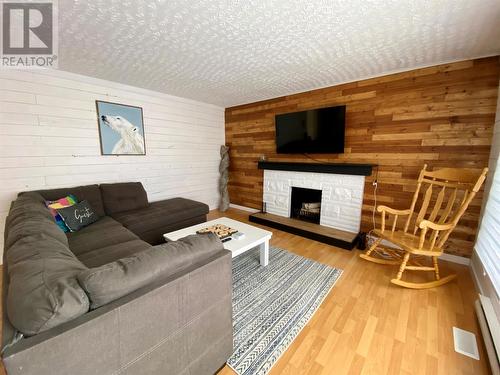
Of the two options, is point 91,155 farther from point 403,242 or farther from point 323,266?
point 403,242

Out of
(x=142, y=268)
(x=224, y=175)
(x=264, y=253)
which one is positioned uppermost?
(x=224, y=175)

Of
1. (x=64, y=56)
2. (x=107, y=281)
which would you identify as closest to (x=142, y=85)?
(x=64, y=56)

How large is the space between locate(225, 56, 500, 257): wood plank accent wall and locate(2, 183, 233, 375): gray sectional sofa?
8.57 ft

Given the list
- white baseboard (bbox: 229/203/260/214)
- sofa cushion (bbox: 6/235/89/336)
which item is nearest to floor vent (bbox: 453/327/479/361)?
sofa cushion (bbox: 6/235/89/336)

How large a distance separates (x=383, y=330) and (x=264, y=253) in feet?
3.92

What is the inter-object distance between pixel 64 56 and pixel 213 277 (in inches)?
110

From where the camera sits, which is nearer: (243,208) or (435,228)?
(435,228)

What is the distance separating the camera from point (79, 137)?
2793 mm

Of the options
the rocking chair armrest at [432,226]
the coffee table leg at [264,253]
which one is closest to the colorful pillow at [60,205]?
the coffee table leg at [264,253]

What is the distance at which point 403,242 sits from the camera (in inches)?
81.0

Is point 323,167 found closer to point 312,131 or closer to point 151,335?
point 312,131

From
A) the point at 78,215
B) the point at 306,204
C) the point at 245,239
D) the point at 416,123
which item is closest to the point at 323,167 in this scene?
the point at 306,204

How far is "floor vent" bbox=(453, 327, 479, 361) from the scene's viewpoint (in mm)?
1365

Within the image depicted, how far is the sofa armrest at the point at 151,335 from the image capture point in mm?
639
